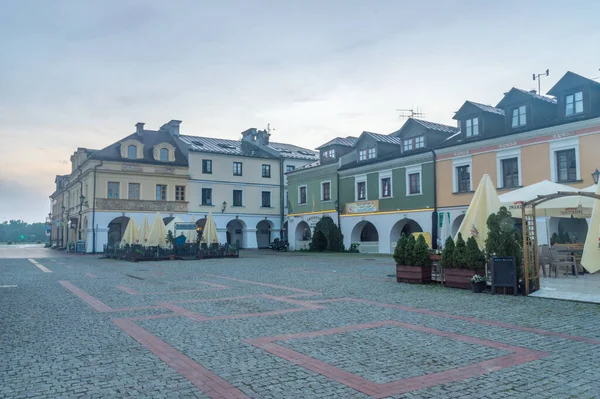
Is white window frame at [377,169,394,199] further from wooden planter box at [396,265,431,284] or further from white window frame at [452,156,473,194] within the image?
wooden planter box at [396,265,431,284]

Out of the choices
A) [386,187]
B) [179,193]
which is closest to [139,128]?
[179,193]

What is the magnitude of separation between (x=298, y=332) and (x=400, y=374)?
98.1 inches

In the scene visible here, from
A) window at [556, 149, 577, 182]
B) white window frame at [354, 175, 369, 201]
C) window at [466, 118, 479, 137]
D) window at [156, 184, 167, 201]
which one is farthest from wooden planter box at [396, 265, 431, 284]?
window at [156, 184, 167, 201]

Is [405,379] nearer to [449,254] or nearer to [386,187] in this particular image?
[449,254]

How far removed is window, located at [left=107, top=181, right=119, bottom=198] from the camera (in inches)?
1626

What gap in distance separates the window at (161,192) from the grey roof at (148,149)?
2022 mm

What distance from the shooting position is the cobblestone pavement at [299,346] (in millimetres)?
4961

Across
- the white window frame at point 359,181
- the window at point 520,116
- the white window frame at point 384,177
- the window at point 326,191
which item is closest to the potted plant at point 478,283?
the window at point 520,116

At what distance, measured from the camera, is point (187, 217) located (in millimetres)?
44469

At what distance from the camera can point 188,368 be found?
220 inches

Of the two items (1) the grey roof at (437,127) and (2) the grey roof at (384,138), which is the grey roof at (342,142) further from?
(1) the grey roof at (437,127)

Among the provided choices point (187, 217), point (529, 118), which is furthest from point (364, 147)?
point (187, 217)

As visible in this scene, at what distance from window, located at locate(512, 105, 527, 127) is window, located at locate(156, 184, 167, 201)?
30107 mm

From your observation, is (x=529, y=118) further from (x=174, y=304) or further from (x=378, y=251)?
(x=174, y=304)
